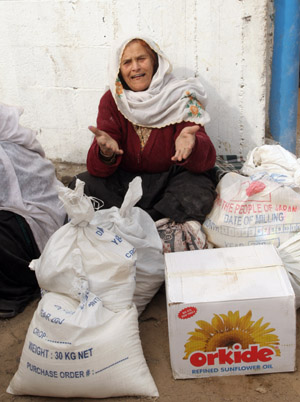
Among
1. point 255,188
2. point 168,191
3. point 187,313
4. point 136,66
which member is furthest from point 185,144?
point 187,313

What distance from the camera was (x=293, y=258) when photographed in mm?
2662

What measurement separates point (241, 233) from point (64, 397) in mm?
1276

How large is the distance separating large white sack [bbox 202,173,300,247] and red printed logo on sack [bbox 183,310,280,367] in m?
0.73

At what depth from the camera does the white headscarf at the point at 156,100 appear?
10.1 ft

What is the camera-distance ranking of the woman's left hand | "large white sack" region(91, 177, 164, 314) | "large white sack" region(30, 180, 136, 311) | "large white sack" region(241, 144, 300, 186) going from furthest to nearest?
"large white sack" region(241, 144, 300, 186)
the woman's left hand
"large white sack" region(91, 177, 164, 314)
"large white sack" region(30, 180, 136, 311)

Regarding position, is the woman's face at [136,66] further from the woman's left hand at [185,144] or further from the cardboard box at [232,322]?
the cardboard box at [232,322]

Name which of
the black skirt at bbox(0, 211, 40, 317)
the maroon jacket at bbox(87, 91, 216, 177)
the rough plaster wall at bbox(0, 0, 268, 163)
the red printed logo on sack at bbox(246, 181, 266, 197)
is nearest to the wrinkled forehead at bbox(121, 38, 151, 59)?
the maroon jacket at bbox(87, 91, 216, 177)

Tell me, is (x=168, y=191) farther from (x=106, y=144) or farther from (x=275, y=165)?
(x=275, y=165)

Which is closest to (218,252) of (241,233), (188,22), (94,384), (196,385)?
(241,233)

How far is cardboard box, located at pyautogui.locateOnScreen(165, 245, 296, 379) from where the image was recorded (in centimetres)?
218

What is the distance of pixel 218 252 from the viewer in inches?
99.7

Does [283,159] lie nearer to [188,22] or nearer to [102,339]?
[188,22]

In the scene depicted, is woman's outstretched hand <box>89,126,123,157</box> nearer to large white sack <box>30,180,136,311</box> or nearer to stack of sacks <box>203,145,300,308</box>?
large white sack <box>30,180,136,311</box>

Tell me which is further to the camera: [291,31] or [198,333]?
[291,31]
